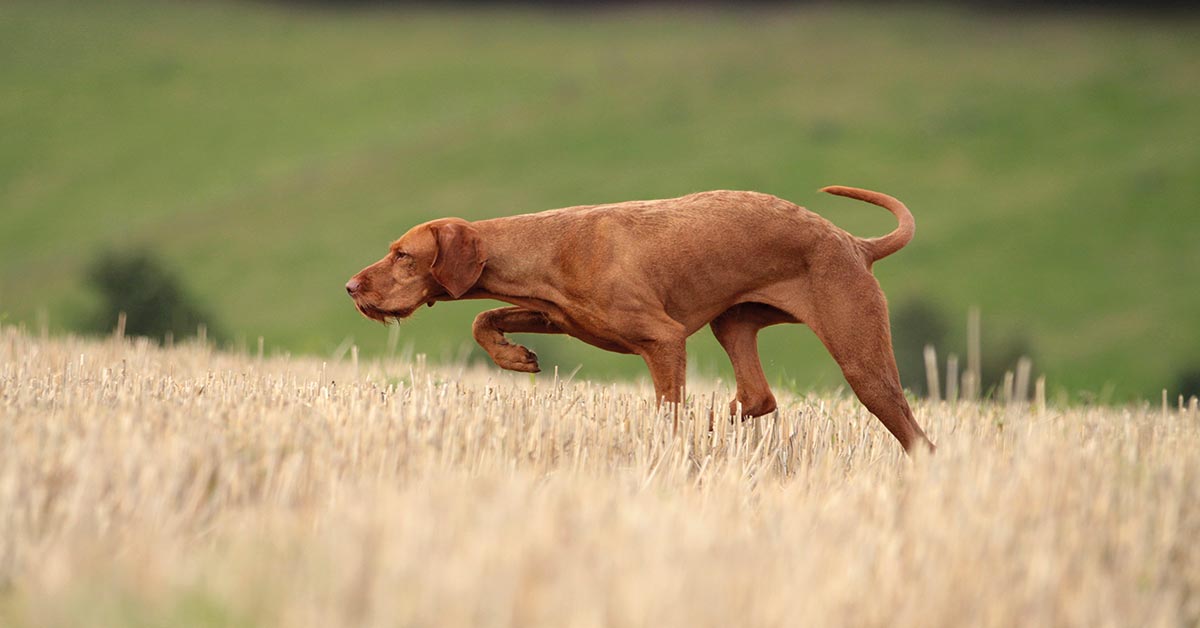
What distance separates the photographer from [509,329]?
596 centimetres

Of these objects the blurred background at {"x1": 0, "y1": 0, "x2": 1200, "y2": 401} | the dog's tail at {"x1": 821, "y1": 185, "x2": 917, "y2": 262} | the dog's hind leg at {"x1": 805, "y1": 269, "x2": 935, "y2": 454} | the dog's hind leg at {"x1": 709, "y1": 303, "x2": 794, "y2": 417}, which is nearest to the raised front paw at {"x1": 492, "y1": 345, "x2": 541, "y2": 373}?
the dog's hind leg at {"x1": 709, "y1": 303, "x2": 794, "y2": 417}

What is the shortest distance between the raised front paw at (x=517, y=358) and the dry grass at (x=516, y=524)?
28.0 inches

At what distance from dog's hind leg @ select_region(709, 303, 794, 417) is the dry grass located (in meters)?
0.98

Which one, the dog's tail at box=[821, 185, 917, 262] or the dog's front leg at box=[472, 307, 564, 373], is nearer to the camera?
the dog's front leg at box=[472, 307, 564, 373]

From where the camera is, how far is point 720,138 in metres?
45.4

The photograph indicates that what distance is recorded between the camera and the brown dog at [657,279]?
5.54 meters

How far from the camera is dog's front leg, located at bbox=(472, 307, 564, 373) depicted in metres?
5.72

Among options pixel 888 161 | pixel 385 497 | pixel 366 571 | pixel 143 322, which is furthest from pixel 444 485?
pixel 888 161

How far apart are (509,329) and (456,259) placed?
52 cm

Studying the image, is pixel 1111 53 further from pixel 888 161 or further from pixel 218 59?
pixel 218 59

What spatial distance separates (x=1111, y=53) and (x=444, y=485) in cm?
5092

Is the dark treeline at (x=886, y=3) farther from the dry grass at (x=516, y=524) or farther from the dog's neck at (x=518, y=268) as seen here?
the dry grass at (x=516, y=524)

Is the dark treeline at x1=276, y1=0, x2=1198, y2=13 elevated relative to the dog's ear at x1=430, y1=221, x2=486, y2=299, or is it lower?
elevated

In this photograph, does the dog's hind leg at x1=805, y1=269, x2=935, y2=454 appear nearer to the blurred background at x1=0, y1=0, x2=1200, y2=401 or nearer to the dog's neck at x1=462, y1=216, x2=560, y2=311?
the dog's neck at x1=462, y1=216, x2=560, y2=311
